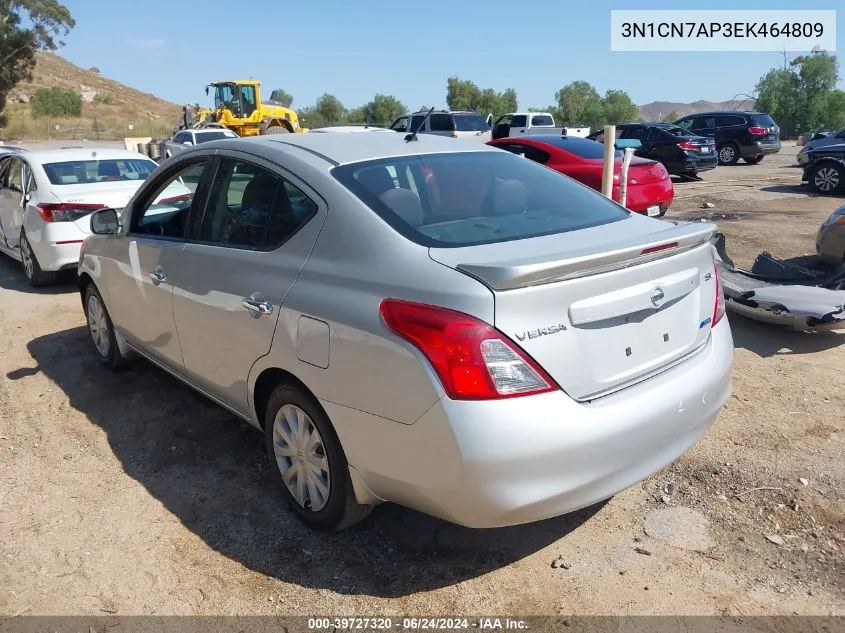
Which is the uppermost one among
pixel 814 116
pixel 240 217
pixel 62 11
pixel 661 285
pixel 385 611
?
pixel 62 11

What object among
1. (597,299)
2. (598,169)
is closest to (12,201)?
(598,169)

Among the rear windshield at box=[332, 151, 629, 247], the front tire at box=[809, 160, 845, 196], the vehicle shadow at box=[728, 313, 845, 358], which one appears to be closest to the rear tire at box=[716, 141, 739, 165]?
the front tire at box=[809, 160, 845, 196]

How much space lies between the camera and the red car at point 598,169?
9516 millimetres

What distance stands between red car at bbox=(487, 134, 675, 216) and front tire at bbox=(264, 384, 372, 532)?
22.7ft

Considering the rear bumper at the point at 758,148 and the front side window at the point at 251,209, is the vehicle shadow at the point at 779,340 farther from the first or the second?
the rear bumper at the point at 758,148

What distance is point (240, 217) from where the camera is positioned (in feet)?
11.2

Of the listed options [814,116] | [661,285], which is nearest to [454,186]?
[661,285]

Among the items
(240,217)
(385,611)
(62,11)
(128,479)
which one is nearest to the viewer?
(385,611)

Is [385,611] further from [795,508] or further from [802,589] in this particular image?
[795,508]

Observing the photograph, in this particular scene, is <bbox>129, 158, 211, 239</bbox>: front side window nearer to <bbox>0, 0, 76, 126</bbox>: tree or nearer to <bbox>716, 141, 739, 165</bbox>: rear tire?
<bbox>716, 141, 739, 165</bbox>: rear tire

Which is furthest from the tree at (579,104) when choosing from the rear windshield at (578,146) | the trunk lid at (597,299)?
the trunk lid at (597,299)

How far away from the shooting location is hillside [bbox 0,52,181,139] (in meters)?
57.4

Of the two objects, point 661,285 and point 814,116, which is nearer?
point 661,285

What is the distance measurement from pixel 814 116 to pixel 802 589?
171ft
